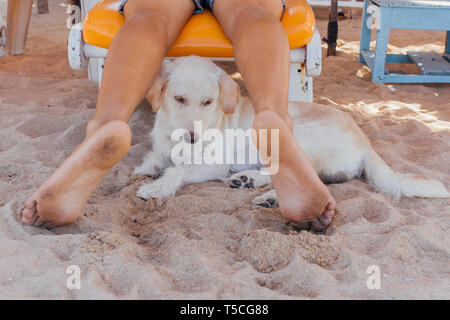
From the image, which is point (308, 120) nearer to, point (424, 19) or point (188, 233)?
point (188, 233)

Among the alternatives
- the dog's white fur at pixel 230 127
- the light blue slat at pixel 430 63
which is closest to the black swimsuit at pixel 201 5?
the dog's white fur at pixel 230 127

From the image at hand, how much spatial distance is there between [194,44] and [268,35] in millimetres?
755

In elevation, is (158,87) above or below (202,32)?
below

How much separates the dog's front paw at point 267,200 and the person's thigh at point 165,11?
2.62ft

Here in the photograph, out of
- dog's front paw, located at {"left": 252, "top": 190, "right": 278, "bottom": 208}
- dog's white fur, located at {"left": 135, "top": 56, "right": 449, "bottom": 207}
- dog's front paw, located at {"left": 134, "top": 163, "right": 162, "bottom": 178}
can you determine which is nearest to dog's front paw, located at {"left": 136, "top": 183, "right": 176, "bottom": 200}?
dog's white fur, located at {"left": 135, "top": 56, "right": 449, "bottom": 207}

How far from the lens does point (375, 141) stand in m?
2.82

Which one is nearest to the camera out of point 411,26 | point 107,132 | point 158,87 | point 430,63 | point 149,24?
point 107,132

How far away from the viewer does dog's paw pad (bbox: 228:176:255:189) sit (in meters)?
2.32

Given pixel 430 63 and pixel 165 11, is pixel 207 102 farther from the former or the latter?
pixel 430 63

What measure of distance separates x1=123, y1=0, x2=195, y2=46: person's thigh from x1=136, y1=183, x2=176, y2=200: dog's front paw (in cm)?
66

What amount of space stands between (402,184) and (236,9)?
3.47ft

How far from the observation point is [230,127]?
2.51m

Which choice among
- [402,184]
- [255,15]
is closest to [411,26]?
[402,184]

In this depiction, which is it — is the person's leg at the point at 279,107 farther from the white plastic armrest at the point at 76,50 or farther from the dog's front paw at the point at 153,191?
the white plastic armrest at the point at 76,50
